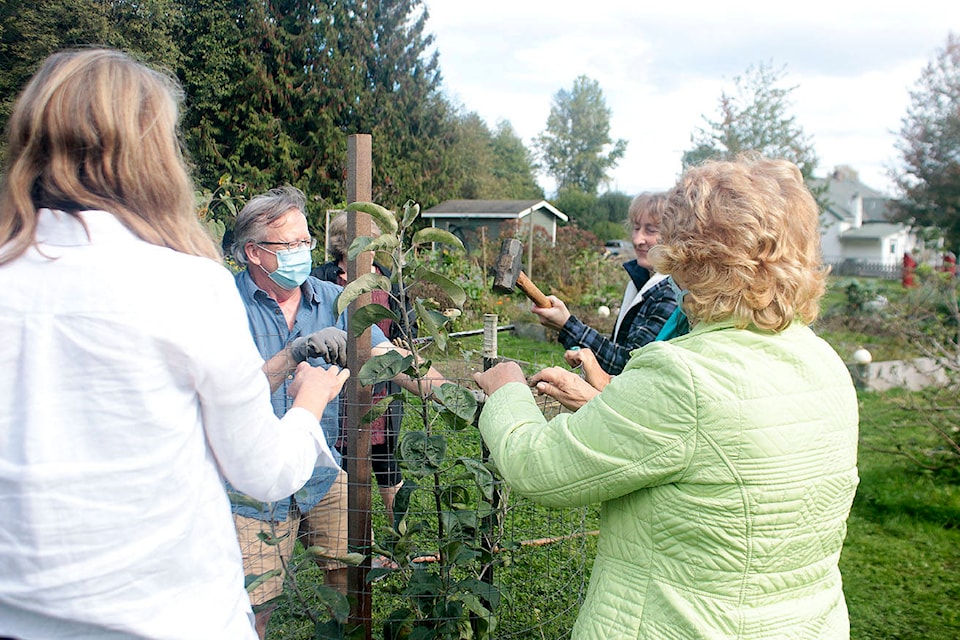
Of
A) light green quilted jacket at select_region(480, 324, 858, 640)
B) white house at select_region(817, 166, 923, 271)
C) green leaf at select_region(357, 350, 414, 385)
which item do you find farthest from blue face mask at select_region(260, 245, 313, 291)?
white house at select_region(817, 166, 923, 271)

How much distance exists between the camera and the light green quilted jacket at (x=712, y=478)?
4.21 feet

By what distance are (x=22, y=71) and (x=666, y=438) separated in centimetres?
349

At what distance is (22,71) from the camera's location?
136 inches

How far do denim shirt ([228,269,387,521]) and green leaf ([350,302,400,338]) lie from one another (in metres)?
0.19

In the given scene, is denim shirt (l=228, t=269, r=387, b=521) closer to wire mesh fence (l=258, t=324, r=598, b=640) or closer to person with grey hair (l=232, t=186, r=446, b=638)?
person with grey hair (l=232, t=186, r=446, b=638)

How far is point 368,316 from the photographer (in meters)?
2.10

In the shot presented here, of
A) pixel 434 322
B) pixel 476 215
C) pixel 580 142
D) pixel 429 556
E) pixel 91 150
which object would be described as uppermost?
pixel 580 142

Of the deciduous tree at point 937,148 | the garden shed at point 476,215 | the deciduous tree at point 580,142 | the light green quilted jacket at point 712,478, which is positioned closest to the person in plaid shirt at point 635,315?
the light green quilted jacket at point 712,478

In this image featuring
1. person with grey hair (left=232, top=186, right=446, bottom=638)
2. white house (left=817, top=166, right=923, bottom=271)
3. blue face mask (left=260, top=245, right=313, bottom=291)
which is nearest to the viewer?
person with grey hair (left=232, top=186, right=446, bottom=638)

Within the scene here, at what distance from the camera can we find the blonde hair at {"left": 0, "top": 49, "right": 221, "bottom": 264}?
44.2 inches

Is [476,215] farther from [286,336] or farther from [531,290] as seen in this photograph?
[286,336]

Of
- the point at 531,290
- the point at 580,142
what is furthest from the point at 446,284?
the point at 580,142

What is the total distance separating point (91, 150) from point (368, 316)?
3.37 ft

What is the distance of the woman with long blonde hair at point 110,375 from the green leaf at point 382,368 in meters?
0.82
